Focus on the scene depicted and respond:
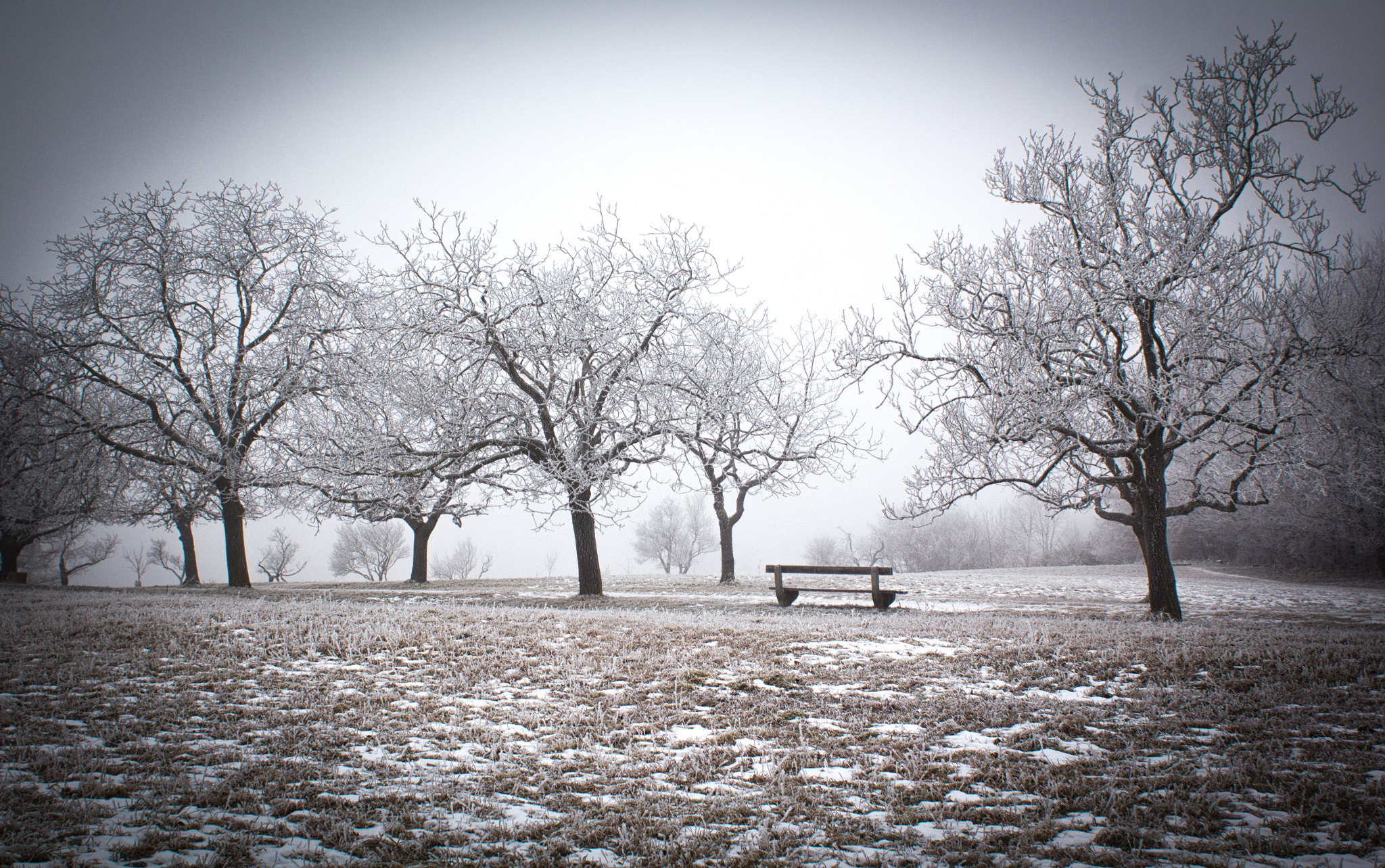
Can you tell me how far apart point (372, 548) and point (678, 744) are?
47.5 m

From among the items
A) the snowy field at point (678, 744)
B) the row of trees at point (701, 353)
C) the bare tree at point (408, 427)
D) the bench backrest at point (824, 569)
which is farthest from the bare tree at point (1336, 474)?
the bare tree at point (408, 427)

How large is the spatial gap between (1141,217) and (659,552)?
43.2 meters

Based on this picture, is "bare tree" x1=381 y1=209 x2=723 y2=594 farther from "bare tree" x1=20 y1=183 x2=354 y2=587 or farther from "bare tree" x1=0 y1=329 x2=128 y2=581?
"bare tree" x1=0 y1=329 x2=128 y2=581

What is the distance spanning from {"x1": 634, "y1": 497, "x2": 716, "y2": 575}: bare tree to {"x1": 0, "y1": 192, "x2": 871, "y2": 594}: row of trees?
29371mm

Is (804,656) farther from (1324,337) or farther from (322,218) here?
(322,218)

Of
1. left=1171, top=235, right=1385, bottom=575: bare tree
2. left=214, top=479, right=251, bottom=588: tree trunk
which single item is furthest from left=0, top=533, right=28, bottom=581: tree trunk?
left=1171, top=235, right=1385, bottom=575: bare tree

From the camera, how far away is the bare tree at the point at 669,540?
50.7 metres

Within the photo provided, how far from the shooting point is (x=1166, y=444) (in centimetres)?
1155

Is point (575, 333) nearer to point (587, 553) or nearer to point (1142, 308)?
point (587, 553)

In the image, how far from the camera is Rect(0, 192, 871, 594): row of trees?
45.3 feet

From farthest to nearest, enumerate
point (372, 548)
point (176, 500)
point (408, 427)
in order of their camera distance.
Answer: point (372, 548) → point (176, 500) → point (408, 427)

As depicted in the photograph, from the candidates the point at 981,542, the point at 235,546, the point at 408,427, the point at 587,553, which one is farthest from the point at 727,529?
the point at 981,542

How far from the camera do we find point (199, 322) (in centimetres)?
1778

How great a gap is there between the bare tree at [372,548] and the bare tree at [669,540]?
18259mm
